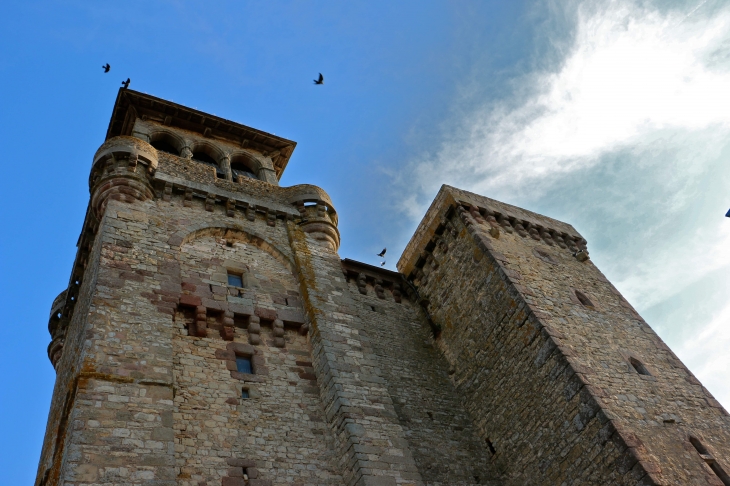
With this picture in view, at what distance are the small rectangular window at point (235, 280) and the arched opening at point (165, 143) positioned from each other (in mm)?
6397

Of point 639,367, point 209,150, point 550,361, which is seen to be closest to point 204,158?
point 209,150

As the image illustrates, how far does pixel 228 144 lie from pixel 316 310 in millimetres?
8561

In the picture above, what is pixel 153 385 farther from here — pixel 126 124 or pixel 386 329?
pixel 126 124

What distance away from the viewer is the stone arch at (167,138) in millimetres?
17172

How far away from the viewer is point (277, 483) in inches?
344

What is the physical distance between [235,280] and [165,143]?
7.28 metres

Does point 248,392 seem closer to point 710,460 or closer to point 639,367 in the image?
point 639,367

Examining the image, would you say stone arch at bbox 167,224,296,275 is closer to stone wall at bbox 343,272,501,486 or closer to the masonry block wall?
stone wall at bbox 343,272,501,486

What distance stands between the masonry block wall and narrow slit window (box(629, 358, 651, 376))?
30mm

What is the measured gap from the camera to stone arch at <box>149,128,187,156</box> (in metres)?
17.2

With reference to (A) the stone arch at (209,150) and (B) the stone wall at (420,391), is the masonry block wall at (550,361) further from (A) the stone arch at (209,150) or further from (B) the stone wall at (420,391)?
(A) the stone arch at (209,150)

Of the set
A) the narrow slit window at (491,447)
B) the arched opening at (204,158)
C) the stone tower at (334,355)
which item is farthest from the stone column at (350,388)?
the arched opening at (204,158)

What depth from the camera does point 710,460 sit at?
376 inches

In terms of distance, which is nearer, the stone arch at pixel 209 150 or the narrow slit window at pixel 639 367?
the narrow slit window at pixel 639 367
